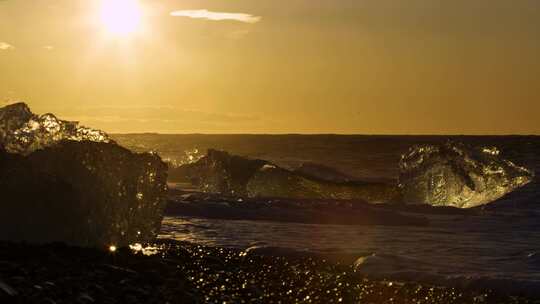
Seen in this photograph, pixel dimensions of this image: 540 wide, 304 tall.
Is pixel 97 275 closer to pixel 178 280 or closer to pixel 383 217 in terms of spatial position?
pixel 178 280

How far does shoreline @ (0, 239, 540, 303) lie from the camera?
20.2 ft

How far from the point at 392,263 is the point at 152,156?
3397 mm

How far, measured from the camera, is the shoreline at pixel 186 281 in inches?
243

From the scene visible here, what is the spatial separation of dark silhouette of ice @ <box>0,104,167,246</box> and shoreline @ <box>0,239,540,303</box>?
425 mm

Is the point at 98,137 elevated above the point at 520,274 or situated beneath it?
elevated above

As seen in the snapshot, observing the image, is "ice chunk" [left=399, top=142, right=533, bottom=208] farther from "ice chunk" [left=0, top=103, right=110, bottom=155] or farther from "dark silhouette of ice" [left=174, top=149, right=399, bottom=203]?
"ice chunk" [left=0, top=103, right=110, bottom=155]

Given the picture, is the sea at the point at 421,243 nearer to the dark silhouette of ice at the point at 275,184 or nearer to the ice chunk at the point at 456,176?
the ice chunk at the point at 456,176

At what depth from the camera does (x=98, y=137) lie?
467 inches

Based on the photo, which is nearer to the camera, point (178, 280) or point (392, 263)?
point (178, 280)

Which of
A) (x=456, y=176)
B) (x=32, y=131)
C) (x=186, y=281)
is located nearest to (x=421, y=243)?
(x=186, y=281)

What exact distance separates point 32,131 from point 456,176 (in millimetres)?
11459

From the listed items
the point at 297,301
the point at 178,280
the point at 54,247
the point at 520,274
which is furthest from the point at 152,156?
the point at 520,274

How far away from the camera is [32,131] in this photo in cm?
1105

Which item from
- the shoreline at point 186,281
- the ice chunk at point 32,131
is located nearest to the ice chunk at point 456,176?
the ice chunk at point 32,131
